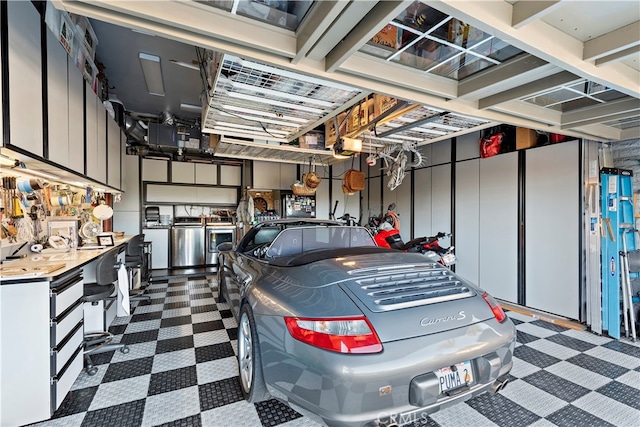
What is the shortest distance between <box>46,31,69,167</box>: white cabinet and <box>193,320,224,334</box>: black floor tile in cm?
204

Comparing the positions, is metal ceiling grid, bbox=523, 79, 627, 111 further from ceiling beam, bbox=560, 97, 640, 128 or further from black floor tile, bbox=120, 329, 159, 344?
black floor tile, bbox=120, 329, 159, 344

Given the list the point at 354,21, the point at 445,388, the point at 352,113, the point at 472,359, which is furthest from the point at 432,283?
the point at 352,113

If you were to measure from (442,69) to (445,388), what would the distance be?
6.96 ft

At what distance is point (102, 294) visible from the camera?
2518 mm

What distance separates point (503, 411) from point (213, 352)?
2315 mm

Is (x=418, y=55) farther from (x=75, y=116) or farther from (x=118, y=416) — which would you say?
(x=75, y=116)

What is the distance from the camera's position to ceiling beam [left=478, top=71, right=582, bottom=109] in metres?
2.02

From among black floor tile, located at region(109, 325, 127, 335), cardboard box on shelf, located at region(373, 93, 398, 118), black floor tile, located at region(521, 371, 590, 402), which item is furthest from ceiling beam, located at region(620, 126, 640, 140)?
black floor tile, located at region(109, 325, 127, 335)

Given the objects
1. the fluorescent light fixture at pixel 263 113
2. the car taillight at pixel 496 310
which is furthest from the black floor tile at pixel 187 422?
the fluorescent light fixture at pixel 263 113

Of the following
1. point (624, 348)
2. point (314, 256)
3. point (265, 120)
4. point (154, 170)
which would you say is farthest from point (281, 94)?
point (154, 170)

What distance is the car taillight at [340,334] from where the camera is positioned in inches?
50.0

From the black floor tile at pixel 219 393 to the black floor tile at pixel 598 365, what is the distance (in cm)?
288

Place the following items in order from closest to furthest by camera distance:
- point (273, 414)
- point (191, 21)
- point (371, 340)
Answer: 1. point (371, 340)
2. point (191, 21)
3. point (273, 414)

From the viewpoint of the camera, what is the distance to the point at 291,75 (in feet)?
6.78
